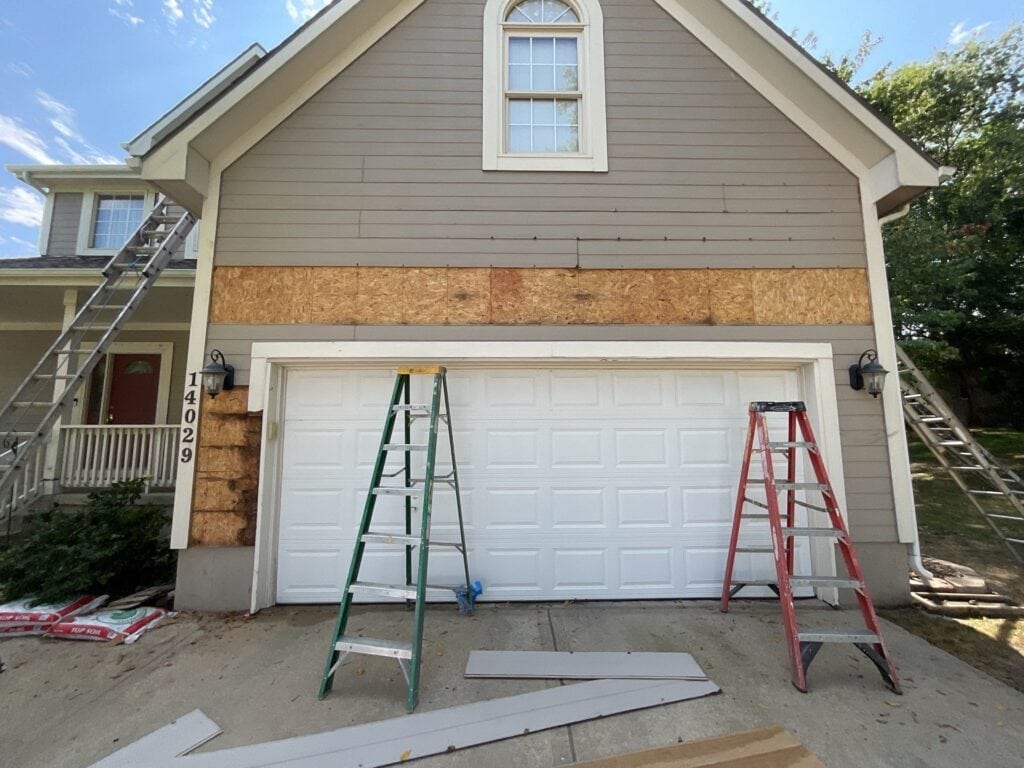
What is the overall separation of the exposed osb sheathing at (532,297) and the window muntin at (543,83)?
54.6 inches

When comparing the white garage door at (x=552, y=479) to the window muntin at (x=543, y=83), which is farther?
the window muntin at (x=543, y=83)

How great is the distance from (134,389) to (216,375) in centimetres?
595

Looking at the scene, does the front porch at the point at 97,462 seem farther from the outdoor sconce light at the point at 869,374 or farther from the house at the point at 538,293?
the outdoor sconce light at the point at 869,374

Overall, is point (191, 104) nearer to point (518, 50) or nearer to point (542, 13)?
point (518, 50)

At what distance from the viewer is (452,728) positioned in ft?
7.66

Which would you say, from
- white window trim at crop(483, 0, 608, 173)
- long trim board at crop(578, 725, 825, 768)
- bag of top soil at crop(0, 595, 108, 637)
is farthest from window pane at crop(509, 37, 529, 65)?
bag of top soil at crop(0, 595, 108, 637)

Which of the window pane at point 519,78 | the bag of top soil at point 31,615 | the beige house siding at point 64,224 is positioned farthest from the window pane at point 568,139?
the beige house siding at point 64,224

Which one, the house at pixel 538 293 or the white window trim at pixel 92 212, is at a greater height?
the white window trim at pixel 92 212

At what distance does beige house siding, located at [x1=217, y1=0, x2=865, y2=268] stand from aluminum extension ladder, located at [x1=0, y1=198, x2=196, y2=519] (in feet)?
7.56

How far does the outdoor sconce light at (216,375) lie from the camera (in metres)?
3.80

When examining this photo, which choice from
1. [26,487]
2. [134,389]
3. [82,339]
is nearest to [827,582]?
[82,339]

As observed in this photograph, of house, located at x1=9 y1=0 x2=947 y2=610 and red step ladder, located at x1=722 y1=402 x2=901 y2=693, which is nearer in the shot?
red step ladder, located at x1=722 y1=402 x2=901 y2=693

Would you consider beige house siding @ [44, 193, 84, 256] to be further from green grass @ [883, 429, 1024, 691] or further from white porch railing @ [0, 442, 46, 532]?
green grass @ [883, 429, 1024, 691]

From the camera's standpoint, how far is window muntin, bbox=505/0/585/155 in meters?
4.42
